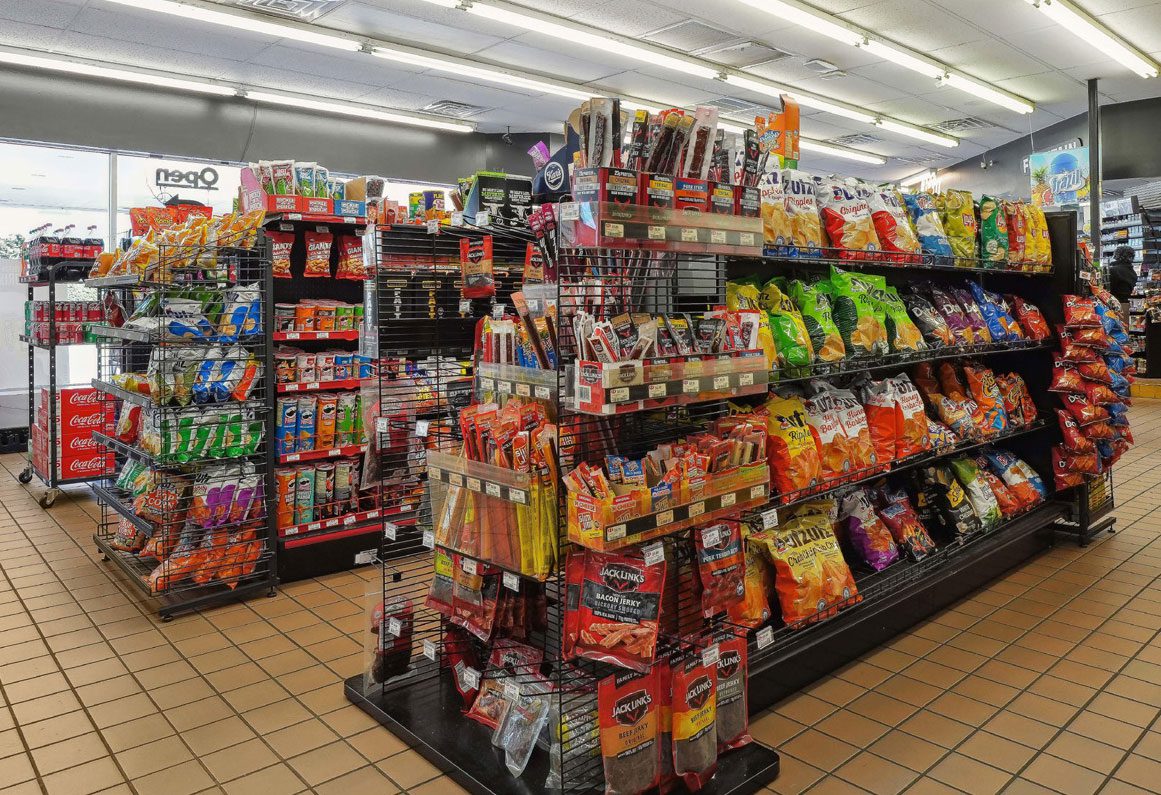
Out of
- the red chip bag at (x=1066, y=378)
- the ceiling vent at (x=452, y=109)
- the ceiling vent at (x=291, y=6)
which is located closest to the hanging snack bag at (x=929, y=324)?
the red chip bag at (x=1066, y=378)

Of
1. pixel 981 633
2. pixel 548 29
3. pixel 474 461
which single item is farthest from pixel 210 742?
pixel 548 29

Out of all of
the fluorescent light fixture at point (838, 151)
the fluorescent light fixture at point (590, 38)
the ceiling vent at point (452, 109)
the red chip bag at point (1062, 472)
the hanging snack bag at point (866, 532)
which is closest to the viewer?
the hanging snack bag at point (866, 532)

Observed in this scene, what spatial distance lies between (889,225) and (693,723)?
2.36m

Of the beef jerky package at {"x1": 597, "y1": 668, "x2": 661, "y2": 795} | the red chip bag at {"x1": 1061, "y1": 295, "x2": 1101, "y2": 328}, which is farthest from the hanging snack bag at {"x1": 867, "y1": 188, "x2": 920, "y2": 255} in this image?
the beef jerky package at {"x1": 597, "y1": 668, "x2": 661, "y2": 795}

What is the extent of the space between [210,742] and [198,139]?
799 cm

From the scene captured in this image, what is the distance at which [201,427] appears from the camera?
13.4 feet

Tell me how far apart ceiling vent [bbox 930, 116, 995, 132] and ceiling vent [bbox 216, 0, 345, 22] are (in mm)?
8866

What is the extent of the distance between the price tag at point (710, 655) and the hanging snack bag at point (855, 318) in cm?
145

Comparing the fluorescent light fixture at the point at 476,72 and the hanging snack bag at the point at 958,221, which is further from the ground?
the fluorescent light fixture at the point at 476,72

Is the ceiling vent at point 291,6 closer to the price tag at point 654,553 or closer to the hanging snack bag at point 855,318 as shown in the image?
the hanging snack bag at point 855,318

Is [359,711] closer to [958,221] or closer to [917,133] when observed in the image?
[958,221]

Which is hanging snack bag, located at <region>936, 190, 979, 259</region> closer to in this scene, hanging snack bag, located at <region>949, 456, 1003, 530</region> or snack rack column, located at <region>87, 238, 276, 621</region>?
hanging snack bag, located at <region>949, 456, 1003, 530</region>

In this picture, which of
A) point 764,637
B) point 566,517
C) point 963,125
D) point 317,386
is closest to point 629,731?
point 566,517

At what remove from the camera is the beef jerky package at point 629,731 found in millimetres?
2211
